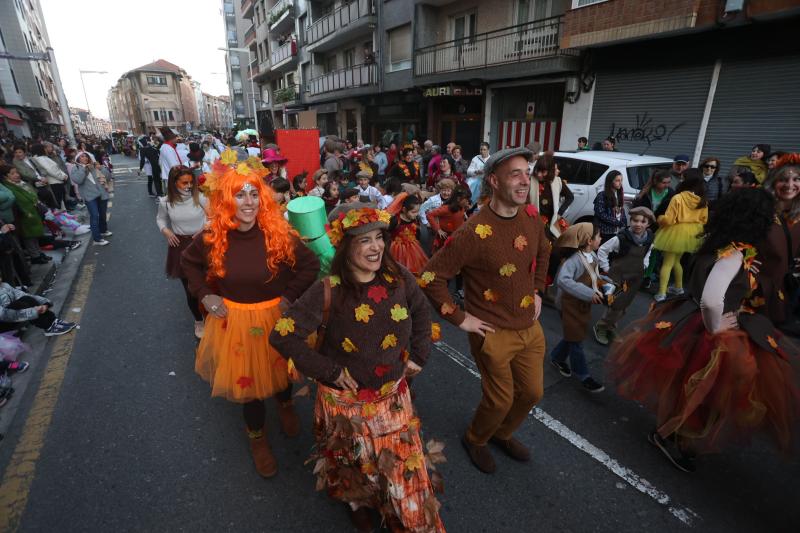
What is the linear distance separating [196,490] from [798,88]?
39.5 feet

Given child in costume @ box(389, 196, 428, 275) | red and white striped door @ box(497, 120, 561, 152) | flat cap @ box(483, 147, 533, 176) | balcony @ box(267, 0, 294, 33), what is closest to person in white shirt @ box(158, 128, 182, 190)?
child in costume @ box(389, 196, 428, 275)

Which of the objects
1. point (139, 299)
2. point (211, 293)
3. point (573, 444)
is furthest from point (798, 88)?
point (139, 299)

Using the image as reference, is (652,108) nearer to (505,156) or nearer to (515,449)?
(505,156)

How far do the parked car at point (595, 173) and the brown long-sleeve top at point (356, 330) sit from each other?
19.7 feet

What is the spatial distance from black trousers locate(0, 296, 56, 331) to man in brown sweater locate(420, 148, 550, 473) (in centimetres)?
450

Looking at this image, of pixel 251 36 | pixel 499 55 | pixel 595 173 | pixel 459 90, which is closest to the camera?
pixel 595 173

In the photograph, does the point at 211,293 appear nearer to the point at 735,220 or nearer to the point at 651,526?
the point at 651,526

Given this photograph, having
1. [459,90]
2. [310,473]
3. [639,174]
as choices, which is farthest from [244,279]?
[459,90]

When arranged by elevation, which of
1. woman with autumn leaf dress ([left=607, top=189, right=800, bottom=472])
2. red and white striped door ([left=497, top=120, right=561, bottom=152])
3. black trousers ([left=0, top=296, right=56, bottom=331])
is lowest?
black trousers ([left=0, top=296, right=56, bottom=331])

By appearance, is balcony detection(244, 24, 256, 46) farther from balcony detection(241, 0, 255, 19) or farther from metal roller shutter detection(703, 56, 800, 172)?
metal roller shutter detection(703, 56, 800, 172)

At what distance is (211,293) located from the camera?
8.83 ft

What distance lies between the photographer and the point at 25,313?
4.26 m

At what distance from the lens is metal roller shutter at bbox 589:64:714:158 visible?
9.84m

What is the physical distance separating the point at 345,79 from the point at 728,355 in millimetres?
23347
